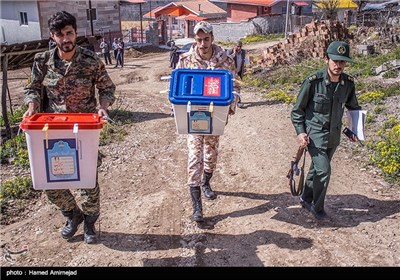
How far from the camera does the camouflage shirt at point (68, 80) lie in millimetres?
3795

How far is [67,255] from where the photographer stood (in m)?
3.97

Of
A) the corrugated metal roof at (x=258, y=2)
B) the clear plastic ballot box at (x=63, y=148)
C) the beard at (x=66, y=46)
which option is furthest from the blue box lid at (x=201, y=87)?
the corrugated metal roof at (x=258, y=2)

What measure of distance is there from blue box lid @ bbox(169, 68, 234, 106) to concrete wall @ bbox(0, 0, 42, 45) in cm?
2546

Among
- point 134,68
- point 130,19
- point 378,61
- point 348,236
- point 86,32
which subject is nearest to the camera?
point 348,236

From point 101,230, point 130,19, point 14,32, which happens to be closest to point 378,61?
point 101,230

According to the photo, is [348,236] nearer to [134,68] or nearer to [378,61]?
[378,61]

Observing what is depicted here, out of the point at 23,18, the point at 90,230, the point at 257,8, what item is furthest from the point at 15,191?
the point at 257,8

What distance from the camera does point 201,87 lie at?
407cm

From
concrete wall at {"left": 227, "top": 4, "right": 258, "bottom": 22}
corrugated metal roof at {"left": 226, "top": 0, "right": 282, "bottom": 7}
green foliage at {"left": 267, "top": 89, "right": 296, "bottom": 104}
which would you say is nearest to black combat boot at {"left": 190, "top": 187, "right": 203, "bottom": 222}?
green foliage at {"left": 267, "top": 89, "right": 296, "bottom": 104}

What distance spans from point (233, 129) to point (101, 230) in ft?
14.3

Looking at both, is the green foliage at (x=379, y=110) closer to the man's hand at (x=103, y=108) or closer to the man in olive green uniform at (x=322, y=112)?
the man in olive green uniform at (x=322, y=112)

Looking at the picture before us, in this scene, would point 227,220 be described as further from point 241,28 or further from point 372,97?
point 241,28

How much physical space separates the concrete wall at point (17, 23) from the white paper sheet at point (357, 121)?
25897mm

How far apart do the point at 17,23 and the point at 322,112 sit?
28.6m
